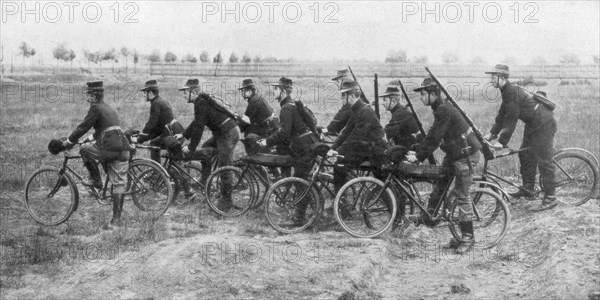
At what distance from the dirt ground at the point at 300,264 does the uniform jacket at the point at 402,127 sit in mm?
1660

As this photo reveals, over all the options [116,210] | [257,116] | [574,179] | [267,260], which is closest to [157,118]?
[257,116]

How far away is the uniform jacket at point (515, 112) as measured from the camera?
9.60 metres

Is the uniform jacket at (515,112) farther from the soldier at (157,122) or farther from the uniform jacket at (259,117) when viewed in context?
the soldier at (157,122)

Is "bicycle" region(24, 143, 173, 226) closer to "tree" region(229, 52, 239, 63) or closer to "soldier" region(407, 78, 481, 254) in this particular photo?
"soldier" region(407, 78, 481, 254)

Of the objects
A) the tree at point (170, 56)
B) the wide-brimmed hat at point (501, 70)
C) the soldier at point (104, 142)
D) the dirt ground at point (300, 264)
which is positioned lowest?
the dirt ground at point (300, 264)

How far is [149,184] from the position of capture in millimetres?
9914

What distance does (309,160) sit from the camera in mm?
9023

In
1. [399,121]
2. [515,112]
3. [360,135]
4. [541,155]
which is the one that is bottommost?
[541,155]

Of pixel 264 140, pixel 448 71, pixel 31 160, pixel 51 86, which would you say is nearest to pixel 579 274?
pixel 264 140

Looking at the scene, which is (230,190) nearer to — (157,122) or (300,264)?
(157,122)

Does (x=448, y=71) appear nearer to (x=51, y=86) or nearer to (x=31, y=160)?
(x=51, y=86)

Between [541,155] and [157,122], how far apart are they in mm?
6153

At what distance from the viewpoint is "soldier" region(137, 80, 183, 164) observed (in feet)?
34.7

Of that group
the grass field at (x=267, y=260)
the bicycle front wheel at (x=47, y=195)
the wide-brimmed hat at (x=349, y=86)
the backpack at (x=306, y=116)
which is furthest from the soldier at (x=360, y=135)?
the bicycle front wheel at (x=47, y=195)
